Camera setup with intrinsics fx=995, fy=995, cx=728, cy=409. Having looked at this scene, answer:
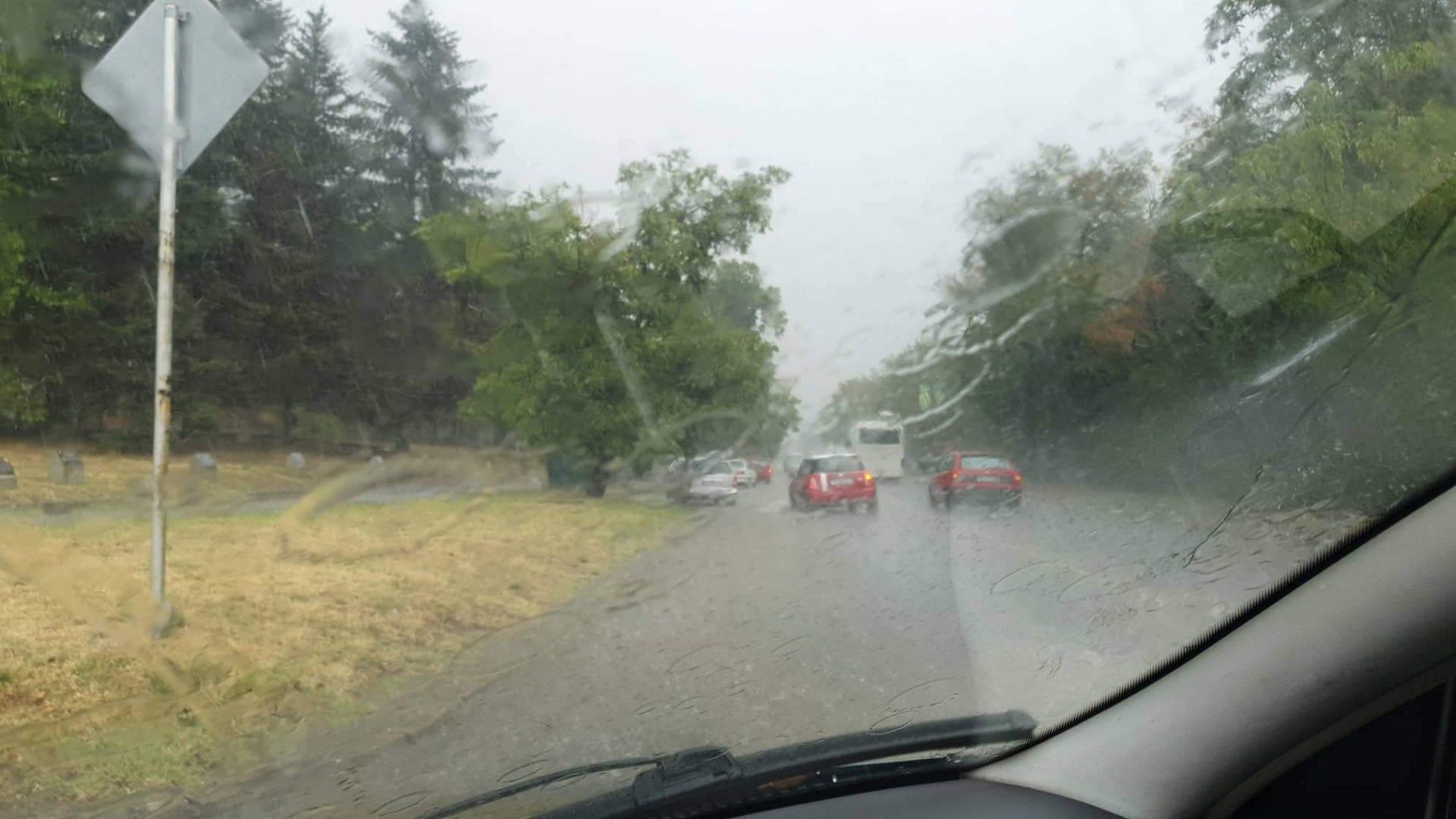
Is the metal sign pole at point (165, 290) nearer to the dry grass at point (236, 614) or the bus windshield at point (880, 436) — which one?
A: the dry grass at point (236, 614)

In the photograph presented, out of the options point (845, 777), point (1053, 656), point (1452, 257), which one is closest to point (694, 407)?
point (1053, 656)

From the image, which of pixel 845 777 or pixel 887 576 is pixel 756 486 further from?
pixel 845 777

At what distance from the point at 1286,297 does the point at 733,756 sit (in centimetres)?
251

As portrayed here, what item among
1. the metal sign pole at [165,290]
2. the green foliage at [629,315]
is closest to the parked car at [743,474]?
the green foliage at [629,315]

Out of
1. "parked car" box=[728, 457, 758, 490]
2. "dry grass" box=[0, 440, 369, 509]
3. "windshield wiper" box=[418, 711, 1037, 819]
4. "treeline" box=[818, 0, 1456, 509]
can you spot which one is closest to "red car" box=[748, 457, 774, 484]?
"parked car" box=[728, 457, 758, 490]

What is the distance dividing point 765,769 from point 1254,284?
2517mm

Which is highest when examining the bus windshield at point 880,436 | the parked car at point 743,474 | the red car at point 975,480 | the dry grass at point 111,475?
the dry grass at point 111,475

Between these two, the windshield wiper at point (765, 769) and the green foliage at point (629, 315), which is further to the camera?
the green foliage at point (629, 315)

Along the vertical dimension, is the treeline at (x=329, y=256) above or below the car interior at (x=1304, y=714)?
above

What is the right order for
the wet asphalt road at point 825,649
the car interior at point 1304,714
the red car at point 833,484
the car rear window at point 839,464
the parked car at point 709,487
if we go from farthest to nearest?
the parked car at point 709,487
the red car at point 833,484
the car rear window at point 839,464
the wet asphalt road at point 825,649
the car interior at point 1304,714

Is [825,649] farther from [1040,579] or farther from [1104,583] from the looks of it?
[1104,583]

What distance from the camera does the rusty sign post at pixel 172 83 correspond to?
491cm

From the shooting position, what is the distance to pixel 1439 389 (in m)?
2.78

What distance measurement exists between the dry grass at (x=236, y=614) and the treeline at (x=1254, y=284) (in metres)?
3.05
